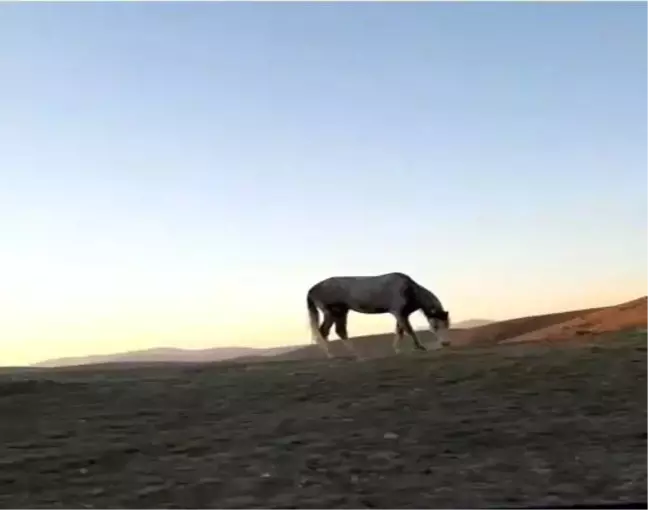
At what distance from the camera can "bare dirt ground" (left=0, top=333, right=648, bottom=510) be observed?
7566 millimetres

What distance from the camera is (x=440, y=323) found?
16.5 meters

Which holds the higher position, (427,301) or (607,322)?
(427,301)

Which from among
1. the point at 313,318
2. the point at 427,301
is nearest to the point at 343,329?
the point at 313,318

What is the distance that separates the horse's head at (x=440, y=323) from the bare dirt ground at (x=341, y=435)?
8.97 feet

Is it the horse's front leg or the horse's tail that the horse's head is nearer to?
the horse's front leg

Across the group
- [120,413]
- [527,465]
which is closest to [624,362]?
[527,465]

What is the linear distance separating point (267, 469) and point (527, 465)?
235 centimetres

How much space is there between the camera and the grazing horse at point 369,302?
16.0m

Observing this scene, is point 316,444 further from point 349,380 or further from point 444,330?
→ point 444,330

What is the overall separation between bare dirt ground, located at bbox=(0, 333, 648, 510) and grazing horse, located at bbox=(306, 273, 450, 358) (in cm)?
257

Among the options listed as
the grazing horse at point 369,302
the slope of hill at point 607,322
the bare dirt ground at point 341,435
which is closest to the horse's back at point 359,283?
the grazing horse at point 369,302

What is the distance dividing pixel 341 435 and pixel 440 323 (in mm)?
7494

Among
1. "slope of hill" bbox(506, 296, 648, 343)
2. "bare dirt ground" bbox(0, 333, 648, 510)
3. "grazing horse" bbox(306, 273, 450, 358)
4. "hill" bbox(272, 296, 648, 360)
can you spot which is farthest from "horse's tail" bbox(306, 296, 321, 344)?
"slope of hill" bbox(506, 296, 648, 343)

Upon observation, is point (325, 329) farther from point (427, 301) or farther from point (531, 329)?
point (531, 329)
